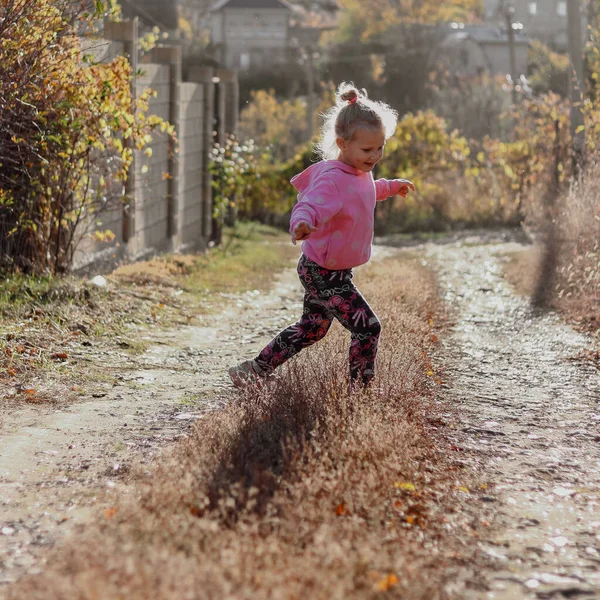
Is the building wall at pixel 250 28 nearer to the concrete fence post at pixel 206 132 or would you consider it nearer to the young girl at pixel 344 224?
the concrete fence post at pixel 206 132

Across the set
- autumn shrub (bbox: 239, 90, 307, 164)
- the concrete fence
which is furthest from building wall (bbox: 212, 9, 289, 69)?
the concrete fence

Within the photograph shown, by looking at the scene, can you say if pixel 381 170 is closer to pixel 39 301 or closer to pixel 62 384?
pixel 39 301

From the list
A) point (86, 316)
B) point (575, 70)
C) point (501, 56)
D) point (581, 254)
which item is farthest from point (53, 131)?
point (501, 56)

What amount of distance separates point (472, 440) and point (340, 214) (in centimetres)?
118

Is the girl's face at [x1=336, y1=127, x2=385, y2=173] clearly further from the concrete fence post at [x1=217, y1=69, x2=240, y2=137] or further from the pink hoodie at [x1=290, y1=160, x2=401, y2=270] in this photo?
the concrete fence post at [x1=217, y1=69, x2=240, y2=137]

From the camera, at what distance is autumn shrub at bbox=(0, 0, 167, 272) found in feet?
20.9

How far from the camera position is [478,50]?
54156 millimetres

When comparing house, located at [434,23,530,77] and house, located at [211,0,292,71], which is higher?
house, located at [211,0,292,71]

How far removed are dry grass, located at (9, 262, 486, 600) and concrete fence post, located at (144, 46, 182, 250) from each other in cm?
655

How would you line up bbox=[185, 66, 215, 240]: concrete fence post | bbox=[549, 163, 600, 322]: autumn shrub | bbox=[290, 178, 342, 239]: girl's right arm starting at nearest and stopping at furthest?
bbox=[290, 178, 342, 239]: girl's right arm < bbox=[549, 163, 600, 322]: autumn shrub < bbox=[185, 66, 215, 240]: concrete fence post

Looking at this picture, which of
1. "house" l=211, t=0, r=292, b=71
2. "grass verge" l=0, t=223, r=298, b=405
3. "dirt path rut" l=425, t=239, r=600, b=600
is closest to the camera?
"dirt path rut" l=425, t=239, r=600, b=600

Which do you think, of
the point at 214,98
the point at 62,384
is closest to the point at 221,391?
the point at 62,384

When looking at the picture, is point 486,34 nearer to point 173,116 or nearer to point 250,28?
point 250,28

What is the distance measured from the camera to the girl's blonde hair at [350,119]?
15.1ft
